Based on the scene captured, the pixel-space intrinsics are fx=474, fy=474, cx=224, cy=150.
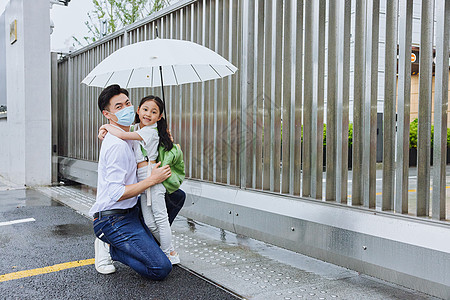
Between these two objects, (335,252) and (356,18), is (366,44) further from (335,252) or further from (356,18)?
(335,252)

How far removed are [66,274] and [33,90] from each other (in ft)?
23.0

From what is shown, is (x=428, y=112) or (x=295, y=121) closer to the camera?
(x=428, y=112)

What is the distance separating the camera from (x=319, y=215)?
399 cm

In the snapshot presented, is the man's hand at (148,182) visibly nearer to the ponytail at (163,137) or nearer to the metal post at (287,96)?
the ponytail at (163,137)

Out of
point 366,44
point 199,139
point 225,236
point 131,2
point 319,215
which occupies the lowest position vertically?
point 225,236

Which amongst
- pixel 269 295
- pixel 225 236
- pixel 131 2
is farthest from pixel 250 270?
pixel 131 2

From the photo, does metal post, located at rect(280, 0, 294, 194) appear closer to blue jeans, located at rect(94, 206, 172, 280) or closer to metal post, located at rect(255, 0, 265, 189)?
metal post, located at rect(255, 0, 265, 189)

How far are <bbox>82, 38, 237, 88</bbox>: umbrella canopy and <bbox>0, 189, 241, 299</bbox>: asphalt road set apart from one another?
5.70 ft

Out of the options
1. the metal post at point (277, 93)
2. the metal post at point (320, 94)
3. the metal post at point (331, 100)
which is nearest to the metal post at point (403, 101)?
the metal post at point (331, 100)

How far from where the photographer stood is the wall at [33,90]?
1003cm

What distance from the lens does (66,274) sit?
13.3 feet

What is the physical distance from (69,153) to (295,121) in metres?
7.74

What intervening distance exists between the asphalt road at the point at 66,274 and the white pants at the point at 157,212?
1.11 ft

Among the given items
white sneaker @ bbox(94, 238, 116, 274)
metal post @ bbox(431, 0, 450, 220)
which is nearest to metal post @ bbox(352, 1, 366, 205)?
metal post @ bbox(431, 0, 450, 220)
